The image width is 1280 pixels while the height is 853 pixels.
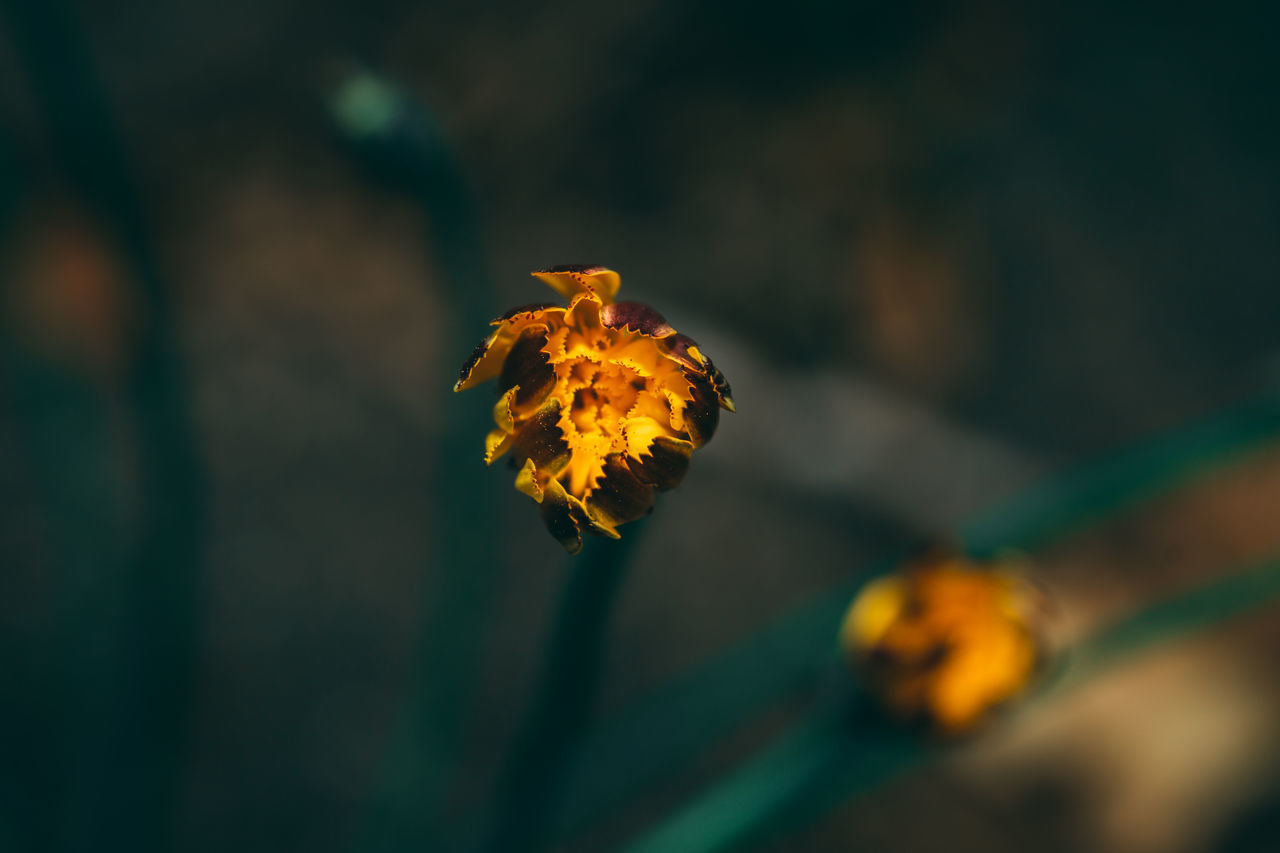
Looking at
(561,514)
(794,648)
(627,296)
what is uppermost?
(627,296)

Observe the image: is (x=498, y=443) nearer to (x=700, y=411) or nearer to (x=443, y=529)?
(x=700, y=411)

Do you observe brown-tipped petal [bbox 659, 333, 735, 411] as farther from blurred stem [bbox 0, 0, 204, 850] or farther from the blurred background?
blurred stem [bbox 0, 0, 204, 850]

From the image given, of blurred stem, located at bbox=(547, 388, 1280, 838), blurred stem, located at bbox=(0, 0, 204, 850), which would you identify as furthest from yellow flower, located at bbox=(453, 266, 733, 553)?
blurred stem, located at bbox=(0, 0, 204, 850)

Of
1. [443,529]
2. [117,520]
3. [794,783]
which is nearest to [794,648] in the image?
[794,783]

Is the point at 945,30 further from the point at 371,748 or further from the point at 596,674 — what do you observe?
the point at 371,748

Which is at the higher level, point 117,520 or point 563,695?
point 117,520

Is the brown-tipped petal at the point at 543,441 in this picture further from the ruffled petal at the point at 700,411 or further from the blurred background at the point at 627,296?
the blurred background at the point at 627,296
